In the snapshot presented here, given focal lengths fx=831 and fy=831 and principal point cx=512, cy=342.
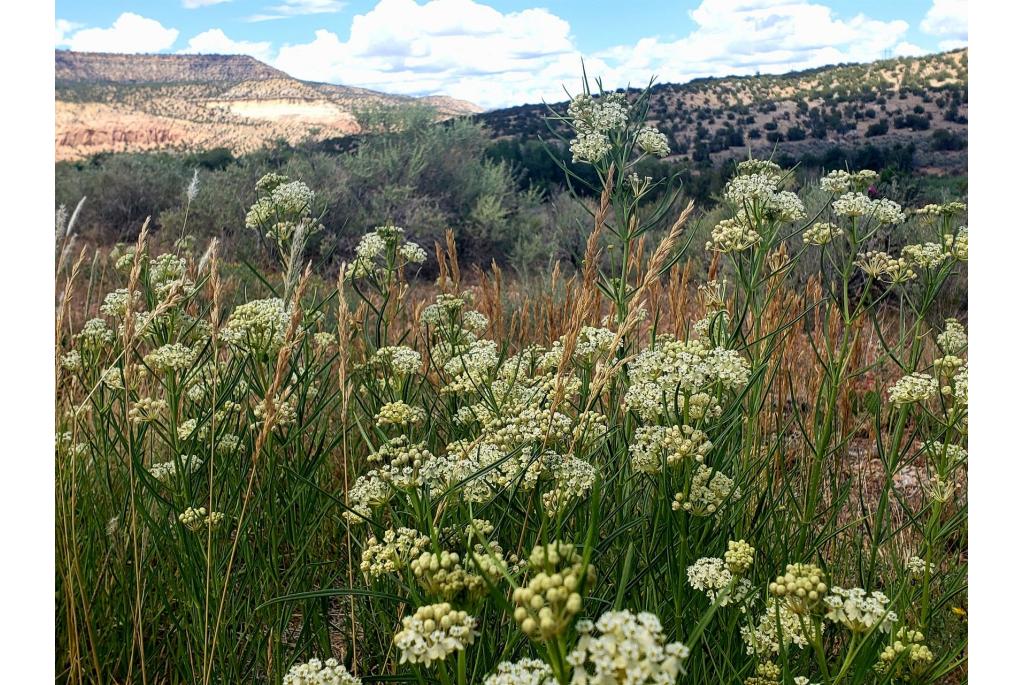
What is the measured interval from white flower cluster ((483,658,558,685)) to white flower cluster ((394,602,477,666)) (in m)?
Result: 0.08

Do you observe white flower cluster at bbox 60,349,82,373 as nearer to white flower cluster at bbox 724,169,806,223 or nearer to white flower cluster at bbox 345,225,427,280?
white flower cluster at bbox 345,225,427,280

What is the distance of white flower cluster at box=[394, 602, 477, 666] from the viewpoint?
1.01 metres

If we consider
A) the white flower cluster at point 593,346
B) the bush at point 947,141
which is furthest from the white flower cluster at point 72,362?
the bush at point 947,141

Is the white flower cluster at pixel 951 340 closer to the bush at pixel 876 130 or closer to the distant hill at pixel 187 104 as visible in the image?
the distant hill at pixel 187 104

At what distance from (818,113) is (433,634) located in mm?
29491

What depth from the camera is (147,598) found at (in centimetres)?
225

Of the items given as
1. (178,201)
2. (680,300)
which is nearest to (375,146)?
Result: (178,201)

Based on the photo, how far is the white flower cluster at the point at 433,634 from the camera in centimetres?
101

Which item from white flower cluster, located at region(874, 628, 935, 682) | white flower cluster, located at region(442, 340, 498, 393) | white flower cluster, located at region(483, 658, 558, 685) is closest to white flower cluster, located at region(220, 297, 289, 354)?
white flower cluster, located at region(442, 340, 498, 393)

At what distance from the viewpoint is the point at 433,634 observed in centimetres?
101

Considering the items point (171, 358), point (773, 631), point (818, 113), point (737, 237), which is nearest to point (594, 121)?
point (737, 237)

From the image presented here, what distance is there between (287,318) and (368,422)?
1.16 m

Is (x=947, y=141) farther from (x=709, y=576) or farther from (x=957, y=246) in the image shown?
(x=709, y=576)

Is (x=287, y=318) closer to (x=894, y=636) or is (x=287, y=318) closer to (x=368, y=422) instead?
(x=368, y=422)
